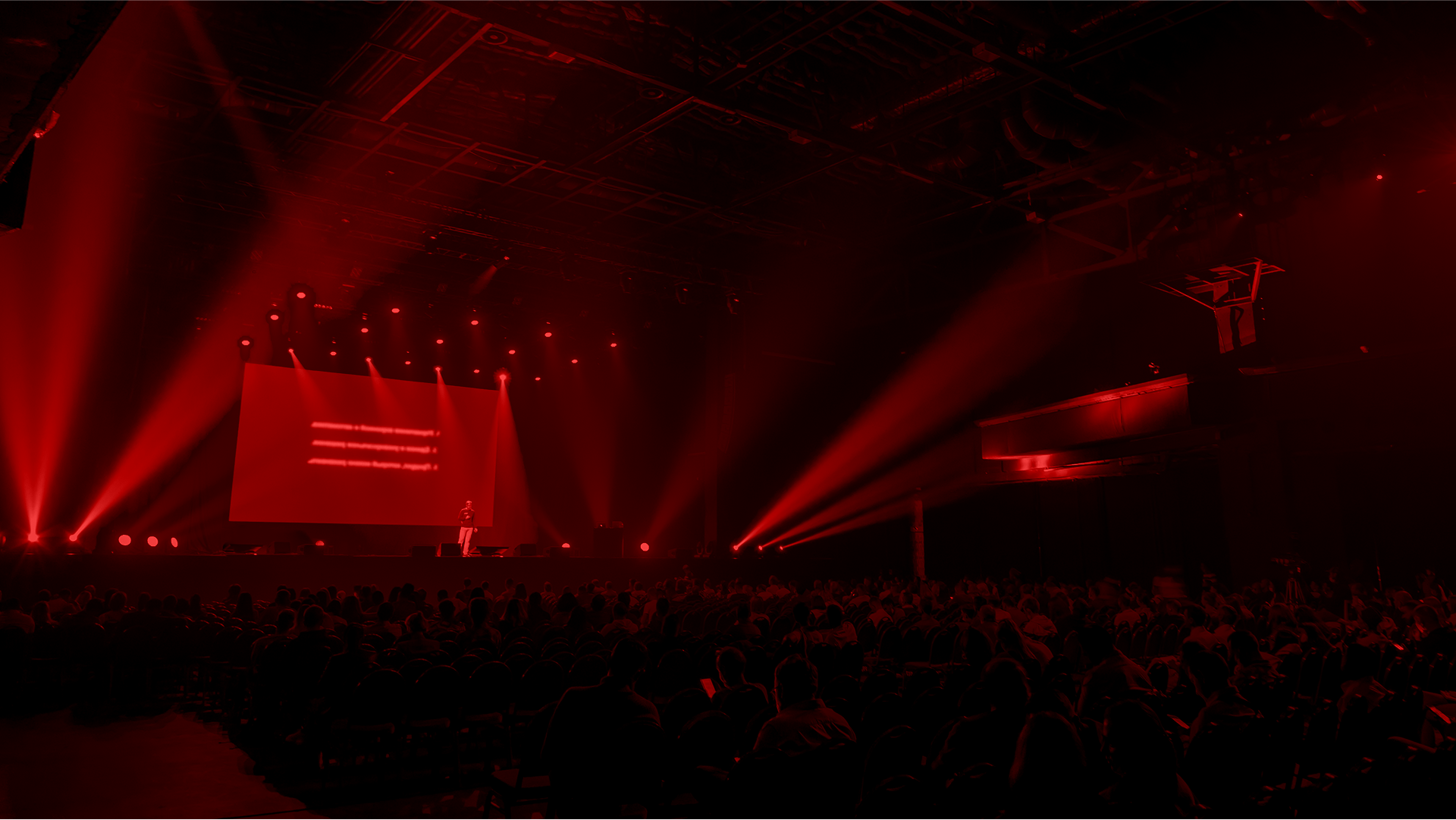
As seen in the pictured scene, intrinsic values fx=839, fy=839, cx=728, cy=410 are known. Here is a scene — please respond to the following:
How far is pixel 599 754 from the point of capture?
3.70 metres

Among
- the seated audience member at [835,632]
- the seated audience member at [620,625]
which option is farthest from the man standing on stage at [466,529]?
the seated audience member at [835,632]

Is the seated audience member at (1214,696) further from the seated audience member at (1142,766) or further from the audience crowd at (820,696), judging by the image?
the seated audience member at (1142,766)

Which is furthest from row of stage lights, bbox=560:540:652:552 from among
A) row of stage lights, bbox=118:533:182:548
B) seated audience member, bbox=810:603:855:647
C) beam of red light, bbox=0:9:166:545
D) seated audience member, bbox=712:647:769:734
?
seated audience member, bbox=712:647:769:734

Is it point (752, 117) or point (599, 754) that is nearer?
point (599, 754)

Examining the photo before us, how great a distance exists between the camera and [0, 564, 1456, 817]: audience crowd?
3.24 meters

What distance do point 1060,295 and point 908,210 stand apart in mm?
3276

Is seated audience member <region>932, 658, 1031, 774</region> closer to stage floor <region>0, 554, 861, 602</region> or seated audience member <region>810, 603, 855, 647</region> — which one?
seated audience member <region>810, 603, 855, 647</region>

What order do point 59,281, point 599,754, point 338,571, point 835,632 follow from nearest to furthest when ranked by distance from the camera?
point 599,754 → point 835,632 → point 59,281 → point 338,571

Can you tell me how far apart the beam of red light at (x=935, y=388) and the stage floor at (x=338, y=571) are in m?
1.66

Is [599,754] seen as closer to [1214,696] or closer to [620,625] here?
[1214,696]

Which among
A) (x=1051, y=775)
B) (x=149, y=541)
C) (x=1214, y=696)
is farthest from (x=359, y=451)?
(x=1051, y=775)

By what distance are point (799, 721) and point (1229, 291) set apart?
10.8m

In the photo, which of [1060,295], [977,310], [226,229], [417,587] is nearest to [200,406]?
[226,229]

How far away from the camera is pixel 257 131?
11.4 metres
